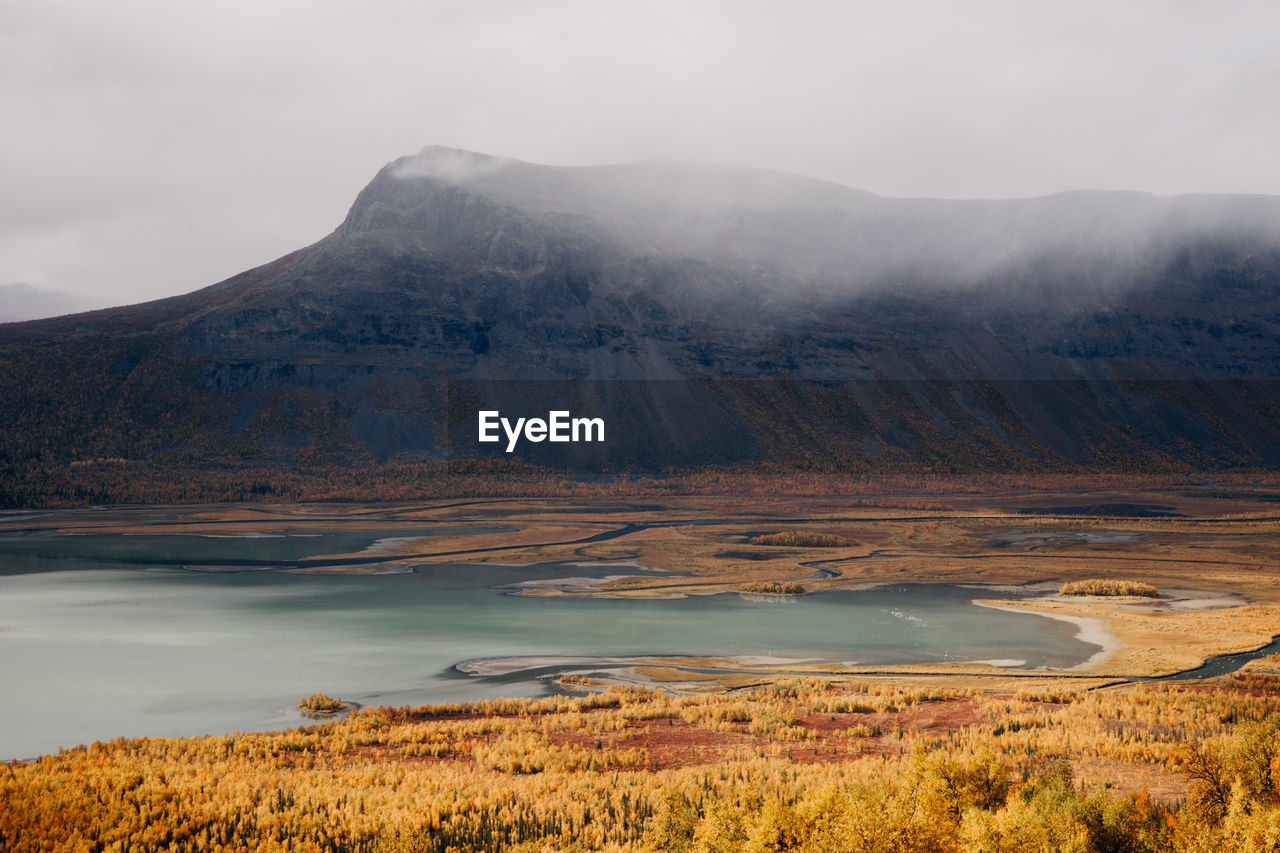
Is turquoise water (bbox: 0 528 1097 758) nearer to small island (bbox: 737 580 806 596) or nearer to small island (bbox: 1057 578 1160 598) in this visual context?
small island (bbox: 737 580 806 596)

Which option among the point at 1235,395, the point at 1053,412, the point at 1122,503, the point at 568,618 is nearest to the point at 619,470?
the point at 1122,503

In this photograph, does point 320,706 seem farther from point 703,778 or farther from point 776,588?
point 776,588

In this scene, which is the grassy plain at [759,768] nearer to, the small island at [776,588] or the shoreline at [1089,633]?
the shoreline at [1089,633]

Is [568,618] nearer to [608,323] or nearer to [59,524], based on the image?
[59,524]

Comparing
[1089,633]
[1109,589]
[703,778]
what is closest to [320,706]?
[703,778]

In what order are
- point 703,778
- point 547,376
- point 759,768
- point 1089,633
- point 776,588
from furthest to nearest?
A: point 547,376 < point 776,588 < point 1089,633 < point 759,768 < point 703,778

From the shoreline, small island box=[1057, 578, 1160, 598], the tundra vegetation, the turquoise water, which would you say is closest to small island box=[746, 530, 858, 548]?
the turquoise water
